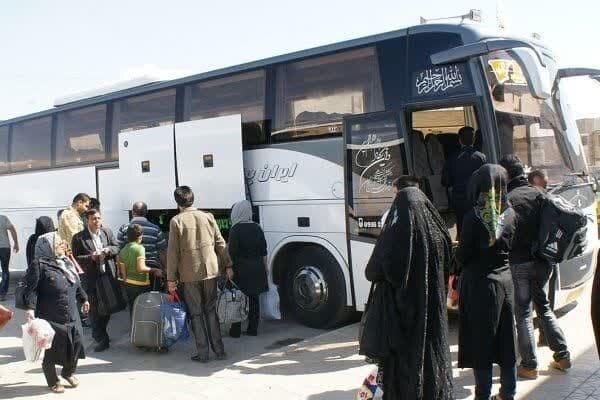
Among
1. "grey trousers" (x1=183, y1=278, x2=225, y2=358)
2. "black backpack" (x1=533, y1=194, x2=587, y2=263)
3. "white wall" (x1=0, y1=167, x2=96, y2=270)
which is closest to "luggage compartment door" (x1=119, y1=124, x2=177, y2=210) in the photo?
"white wall" (x1=0, y1=167, x2=96, y2=270)

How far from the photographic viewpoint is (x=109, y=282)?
722 cm

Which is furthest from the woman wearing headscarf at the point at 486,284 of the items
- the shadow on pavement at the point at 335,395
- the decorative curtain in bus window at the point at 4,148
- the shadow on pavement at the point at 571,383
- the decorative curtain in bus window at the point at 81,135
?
the decorative curtain in bus window at the point at 4,148

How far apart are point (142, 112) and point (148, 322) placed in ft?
14.2

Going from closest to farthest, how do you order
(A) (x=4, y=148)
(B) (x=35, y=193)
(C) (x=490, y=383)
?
(C) (x=490, y=383), (B) (x=35, y=193), (A) (x=4, y=148)

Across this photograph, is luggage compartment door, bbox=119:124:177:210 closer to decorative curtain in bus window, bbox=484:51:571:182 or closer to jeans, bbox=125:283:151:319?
jeans, bbox=125:283:151:319

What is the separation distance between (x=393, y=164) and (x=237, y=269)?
7.60ft

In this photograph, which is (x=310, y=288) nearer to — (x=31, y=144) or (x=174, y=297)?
(x=174, y=297)

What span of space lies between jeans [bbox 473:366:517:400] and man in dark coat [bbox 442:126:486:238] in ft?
7.73

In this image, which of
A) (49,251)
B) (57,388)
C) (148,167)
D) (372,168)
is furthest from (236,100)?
(57,388)

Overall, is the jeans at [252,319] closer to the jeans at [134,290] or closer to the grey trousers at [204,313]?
the grey trousers at [204,313]

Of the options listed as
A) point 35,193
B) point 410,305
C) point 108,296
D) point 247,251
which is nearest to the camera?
point 410,305

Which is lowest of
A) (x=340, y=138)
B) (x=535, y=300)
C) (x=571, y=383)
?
(x=571, y=383)

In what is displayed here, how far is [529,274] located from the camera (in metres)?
5.40

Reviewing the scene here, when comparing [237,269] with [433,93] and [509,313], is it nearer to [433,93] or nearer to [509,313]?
[433,93]
